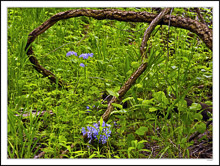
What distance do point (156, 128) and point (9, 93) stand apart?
4.25ft

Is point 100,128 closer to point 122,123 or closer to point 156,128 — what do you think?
point 122,123

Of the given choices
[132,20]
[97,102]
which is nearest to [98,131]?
[97,102]

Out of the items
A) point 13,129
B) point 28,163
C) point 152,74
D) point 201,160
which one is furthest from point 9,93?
point 201,160

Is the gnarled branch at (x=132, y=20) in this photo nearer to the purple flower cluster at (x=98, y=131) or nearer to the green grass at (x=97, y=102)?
the green grass at (x=97, y=102)

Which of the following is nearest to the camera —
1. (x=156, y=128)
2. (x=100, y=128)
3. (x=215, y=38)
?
(x=100, y=128)

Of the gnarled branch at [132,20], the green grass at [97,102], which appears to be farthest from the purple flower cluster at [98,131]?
the gnarled branch at [132,20]

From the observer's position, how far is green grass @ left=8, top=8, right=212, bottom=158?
1.78 metres

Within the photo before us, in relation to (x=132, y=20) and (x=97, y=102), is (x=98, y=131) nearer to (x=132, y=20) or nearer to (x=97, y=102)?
(x=97, y=102)

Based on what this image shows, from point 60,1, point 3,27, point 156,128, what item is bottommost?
point 156,128

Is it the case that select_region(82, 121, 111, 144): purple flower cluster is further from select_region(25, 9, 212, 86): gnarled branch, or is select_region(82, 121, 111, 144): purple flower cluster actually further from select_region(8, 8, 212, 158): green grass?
select_region(25, 9, 212, 86): gnarled branch

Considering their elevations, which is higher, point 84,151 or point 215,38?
point 215,38

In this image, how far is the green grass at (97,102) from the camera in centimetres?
178

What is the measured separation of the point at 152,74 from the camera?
2.37m

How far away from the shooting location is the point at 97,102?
2.10 meters
